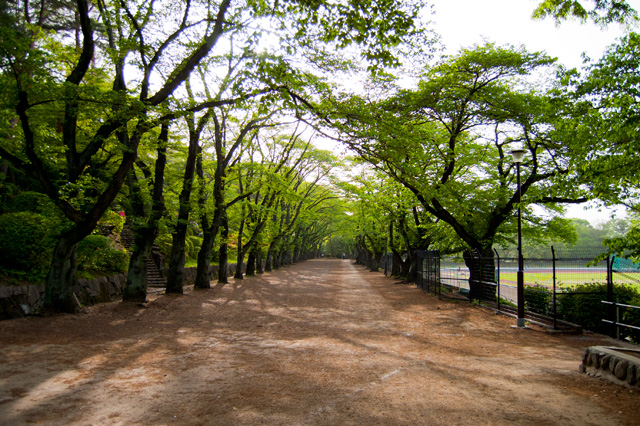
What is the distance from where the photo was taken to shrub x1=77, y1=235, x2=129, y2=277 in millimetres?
11758

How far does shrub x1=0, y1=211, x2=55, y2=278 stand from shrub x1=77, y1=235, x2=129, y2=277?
994 mm

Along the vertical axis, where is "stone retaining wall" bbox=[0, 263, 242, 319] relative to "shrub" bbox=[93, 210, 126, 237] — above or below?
below

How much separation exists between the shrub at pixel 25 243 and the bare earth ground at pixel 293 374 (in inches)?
72.7

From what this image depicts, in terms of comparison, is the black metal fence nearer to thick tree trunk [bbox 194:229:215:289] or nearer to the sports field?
the sports field

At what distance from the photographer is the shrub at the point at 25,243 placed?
9.75m

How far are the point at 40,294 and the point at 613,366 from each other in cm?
1192

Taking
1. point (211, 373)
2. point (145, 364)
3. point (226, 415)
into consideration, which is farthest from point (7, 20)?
point (226, 415)

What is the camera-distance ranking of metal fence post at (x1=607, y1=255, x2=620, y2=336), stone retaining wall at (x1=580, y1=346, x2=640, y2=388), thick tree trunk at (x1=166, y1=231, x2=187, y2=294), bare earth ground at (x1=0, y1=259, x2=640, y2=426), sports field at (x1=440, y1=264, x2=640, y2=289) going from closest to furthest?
bare earth ground at (x1=0, y1=259, x2=640, y2=426), stone retaining wall at (x1=580, y1=346, x2=640, y2=388), metal fence post at (x1=607, y1=255, x2=620, y2=336), sports field at (x1=440, y1=264, x2=640, y2=289), thick tree trunk at (x1=166, y1=231, x2=187, y2=294)

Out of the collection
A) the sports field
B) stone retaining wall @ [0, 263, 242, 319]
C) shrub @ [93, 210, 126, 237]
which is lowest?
stone retaining wall @ [0, 263, 242, 319]

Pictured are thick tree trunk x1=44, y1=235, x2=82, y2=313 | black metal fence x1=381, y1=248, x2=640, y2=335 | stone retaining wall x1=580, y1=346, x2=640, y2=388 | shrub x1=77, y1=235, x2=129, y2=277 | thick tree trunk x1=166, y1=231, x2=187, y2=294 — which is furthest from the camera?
thick tree trunk x1=166, y1=231, x2=187, y2=294

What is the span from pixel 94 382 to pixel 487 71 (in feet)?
42.8

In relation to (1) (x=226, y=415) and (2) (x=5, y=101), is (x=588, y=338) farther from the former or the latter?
(2) (x=5, y=101)

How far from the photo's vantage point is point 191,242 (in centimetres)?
2442

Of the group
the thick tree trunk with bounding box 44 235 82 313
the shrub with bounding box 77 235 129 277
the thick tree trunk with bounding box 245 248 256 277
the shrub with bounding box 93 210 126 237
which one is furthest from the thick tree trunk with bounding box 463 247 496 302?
the thick tree trunk with bounding box 245 248 256 277
